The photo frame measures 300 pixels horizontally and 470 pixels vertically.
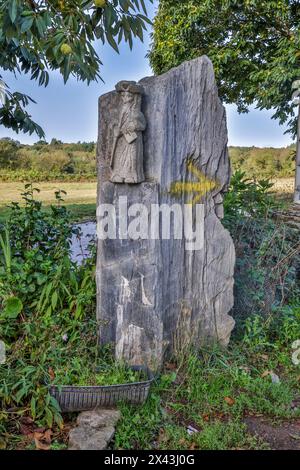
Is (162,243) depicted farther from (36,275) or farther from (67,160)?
(67,160)

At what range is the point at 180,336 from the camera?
2.88 m

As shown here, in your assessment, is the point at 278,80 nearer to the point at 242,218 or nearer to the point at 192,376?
the point at 242,218

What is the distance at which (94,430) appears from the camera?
219cm

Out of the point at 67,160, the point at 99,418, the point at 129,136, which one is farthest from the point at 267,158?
the point at 99,418

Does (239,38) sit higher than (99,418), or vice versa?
(239,38)

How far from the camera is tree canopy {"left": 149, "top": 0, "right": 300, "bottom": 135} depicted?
761 centimetres

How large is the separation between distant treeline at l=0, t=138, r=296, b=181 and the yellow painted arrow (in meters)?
4.96

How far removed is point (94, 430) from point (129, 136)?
1.66 metres

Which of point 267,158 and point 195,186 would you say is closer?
point 195,186

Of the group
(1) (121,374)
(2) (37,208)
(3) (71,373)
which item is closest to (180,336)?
(1) (121,374)

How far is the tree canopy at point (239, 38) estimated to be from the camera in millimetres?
7613

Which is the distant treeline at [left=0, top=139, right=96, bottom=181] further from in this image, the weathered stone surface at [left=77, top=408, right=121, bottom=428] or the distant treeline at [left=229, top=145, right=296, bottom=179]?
the weathered stone surface at [left=77, top=408, right=121, bottom=428]

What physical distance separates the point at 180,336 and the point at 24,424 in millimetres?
1116

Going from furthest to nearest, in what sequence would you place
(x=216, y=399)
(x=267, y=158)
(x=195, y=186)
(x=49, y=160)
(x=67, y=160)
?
1. (x=267, y=158)
2. (x=67, y=160)
3. (x=49, y=160)
4. (x=195, y=186)
5. (x=216, y=399)
